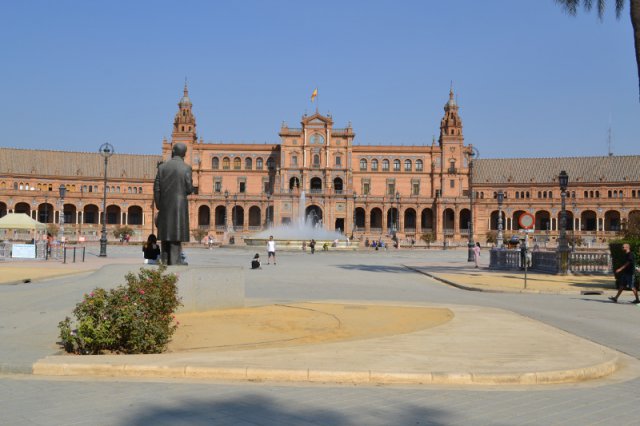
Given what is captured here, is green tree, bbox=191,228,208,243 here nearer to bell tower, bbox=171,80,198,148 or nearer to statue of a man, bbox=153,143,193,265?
bell tower, bbox=171,80,198,148

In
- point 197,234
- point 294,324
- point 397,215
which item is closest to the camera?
point 294,324

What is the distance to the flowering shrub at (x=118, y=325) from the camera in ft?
27.9

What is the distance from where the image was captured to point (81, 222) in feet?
333

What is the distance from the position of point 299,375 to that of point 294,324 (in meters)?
4.26

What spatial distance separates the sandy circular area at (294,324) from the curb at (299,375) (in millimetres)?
1483

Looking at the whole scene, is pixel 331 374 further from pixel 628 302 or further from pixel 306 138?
pixel 306 138

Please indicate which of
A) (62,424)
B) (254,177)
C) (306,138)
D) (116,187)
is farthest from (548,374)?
(116,187)

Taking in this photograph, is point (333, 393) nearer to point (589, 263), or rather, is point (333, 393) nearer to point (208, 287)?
point (208, 287)


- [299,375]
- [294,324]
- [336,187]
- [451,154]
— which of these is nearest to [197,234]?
[336,187]

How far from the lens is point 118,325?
27.9ft

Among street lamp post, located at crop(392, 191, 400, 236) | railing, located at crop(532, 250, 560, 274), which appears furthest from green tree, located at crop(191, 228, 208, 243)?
railing, located at crop(532, 250, 560, 274)

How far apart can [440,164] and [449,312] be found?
9182 centimetres

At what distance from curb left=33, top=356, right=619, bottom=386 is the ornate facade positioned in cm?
8517

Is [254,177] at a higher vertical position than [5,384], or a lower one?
higher
